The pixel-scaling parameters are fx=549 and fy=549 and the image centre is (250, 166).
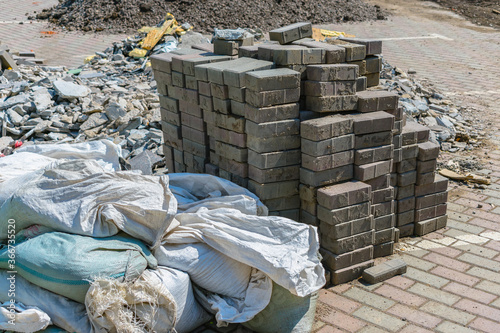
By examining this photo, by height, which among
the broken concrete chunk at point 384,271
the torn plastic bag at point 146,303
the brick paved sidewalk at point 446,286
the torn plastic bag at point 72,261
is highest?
the torn plastic bag at point 72,261

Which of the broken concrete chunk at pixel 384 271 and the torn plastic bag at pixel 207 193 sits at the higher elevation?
the torn plastic bag at pixel 207 193

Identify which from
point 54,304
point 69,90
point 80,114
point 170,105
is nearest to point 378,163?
point 170,105

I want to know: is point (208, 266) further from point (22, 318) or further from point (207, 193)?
point (22, 318)

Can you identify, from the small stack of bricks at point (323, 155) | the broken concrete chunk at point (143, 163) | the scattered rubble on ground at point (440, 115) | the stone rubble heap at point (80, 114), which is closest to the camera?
the small stack of bricks at point (323, 155)

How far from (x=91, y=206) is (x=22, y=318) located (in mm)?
805

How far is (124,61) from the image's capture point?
1074 cm

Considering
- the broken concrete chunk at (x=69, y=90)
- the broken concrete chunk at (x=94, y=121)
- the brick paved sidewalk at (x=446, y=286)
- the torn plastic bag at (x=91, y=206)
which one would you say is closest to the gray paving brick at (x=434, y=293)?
the brick paved sidewalk at (x=446, y=286)

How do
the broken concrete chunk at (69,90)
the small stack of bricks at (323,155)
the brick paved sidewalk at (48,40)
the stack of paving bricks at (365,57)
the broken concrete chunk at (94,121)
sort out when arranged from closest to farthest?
1. the small stack of bricks at (323,155)
2. the stack of paving bricks at (365,57)
3. the broken concrete chunk at (94,121)
4. the broken concrete chunk at (69,90)
5. the brick paved sidewalk at (48,40)

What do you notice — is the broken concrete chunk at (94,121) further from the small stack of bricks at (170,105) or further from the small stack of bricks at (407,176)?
the small stack of bricks at (407,176)

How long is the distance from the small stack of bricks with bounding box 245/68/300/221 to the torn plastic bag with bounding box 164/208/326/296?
1.61ft

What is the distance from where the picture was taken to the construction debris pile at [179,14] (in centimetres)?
1534

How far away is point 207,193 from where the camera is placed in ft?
14.5

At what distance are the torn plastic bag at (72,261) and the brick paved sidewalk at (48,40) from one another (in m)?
8.99

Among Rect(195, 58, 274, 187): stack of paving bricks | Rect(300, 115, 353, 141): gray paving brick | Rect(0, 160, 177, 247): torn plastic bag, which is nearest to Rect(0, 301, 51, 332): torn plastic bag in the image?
Rect(0, 160, 177, 247): torn plastic bag
